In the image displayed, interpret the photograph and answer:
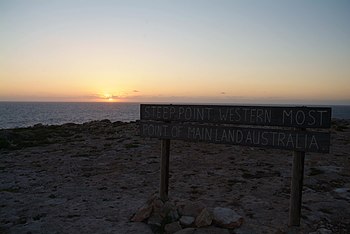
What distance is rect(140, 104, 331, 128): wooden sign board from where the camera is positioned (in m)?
5.88

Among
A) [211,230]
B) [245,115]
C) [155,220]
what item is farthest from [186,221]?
[245,115]

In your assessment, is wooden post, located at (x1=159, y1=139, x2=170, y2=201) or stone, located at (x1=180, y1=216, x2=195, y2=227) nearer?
stone, located at (x1=180, y1=216, x2=195, y2=227)

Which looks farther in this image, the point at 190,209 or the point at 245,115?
the point at 190,209

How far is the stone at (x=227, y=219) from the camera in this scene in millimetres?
6221

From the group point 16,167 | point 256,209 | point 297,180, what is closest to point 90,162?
point 16,167

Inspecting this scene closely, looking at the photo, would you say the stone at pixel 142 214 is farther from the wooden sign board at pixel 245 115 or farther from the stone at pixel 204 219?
the wooden sign board at pixel 245 115

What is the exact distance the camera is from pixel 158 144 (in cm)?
1859

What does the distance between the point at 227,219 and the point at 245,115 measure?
2258mm

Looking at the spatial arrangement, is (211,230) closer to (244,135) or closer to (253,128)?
(244,135)

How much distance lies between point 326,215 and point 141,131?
4957mm

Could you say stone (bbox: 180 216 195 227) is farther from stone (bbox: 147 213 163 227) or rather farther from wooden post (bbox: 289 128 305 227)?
wooden post (bbox: 289 128 305 227)

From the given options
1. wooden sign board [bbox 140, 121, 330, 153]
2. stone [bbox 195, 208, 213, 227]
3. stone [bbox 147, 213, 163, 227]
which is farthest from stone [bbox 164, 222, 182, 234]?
wooden sign board [bbox 140, 121, 330, 153]

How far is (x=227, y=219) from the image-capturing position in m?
6.32

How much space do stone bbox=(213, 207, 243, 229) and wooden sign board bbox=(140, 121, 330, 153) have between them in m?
1.54
